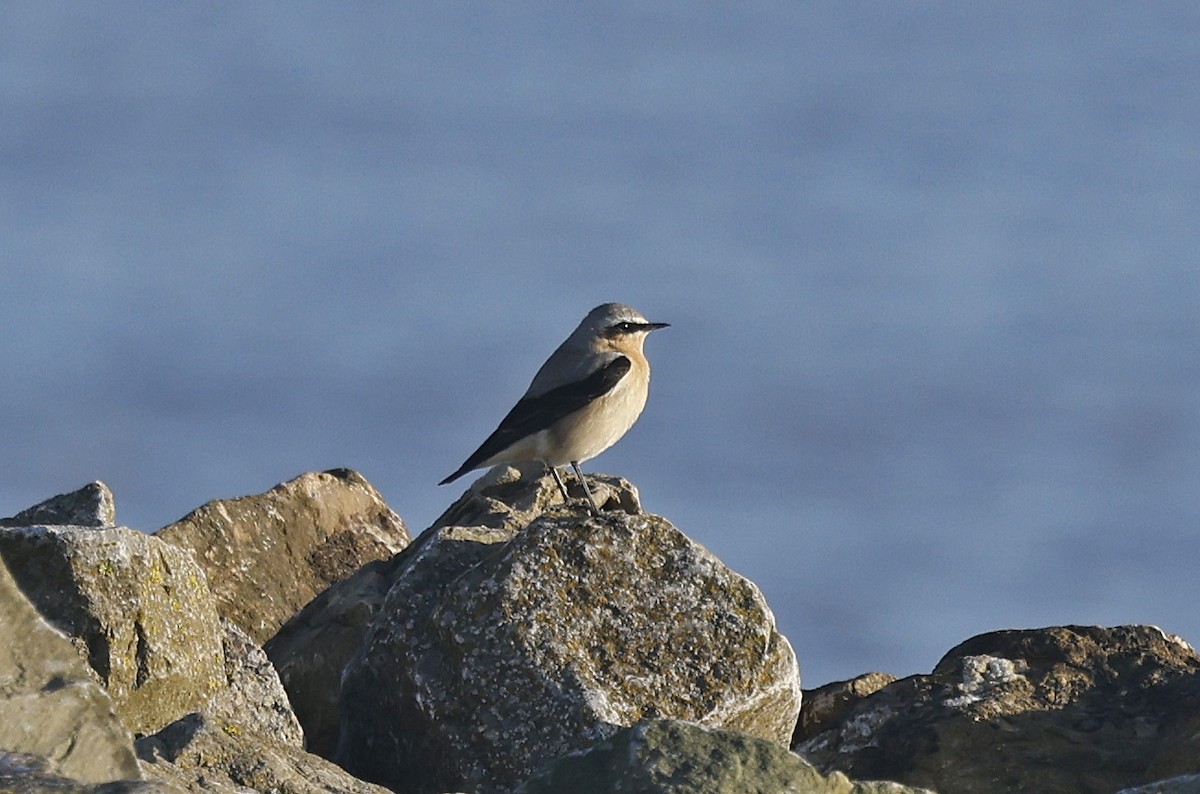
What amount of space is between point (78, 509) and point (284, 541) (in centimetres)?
213

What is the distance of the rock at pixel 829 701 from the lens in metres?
11.8

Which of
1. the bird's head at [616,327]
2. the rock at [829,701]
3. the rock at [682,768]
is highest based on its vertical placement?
the bird's head at [616,327]

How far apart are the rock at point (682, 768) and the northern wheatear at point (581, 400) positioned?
816 centimetres

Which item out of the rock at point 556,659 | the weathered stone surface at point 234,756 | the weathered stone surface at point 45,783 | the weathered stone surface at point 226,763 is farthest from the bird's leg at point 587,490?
the weathered stone surface at point 45,783

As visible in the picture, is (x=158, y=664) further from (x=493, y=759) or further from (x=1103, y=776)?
(x=1103, y=776)

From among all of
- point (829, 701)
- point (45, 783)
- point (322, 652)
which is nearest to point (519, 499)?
point (322, 652)

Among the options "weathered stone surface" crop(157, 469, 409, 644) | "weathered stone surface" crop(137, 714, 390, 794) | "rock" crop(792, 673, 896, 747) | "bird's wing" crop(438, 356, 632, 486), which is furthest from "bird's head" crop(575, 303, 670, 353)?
"weathered stone surface" crop(137, 714, 390, 794)

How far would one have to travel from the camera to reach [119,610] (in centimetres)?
970

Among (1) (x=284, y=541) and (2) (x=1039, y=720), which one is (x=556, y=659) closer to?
(2) (x=1039, y=720)

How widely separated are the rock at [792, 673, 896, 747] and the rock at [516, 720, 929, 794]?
433 cm

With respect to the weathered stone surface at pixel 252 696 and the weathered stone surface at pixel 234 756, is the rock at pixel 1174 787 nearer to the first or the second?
the weathered stone surface at pixel 234 756

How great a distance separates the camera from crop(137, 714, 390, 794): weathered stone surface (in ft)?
27.2

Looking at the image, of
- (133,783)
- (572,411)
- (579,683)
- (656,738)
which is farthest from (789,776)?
(572,411)

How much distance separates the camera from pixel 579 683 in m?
10.4
